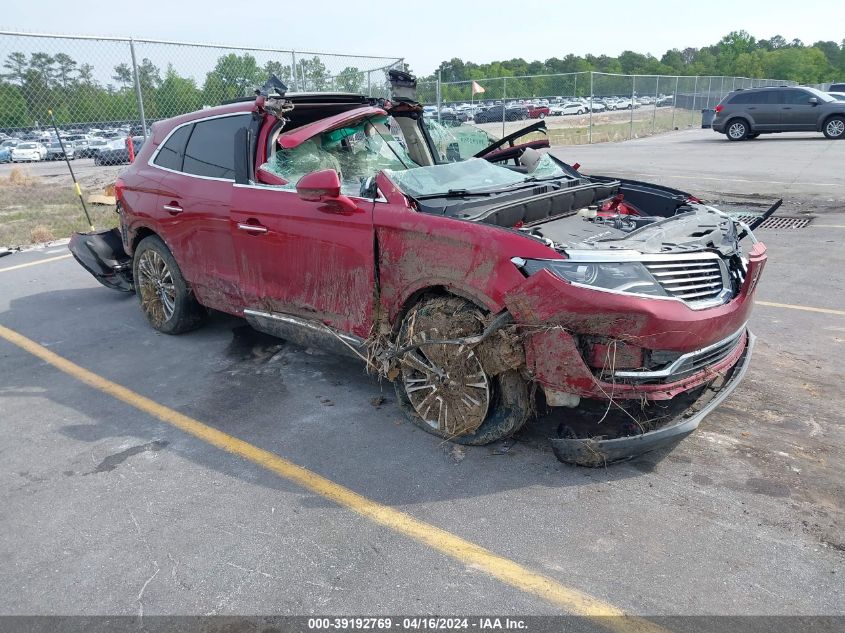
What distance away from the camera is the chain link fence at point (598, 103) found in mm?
27656

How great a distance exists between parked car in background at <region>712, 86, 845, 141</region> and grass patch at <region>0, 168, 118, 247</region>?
19.5 metres

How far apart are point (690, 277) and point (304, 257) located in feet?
7.69

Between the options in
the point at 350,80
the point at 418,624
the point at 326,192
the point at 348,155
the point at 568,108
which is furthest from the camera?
the point at 568,108

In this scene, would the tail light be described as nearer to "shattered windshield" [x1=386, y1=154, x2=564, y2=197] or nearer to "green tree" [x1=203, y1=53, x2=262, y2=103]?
"shattered windshield" [x1=386, y1=154, x2=564, y2=197]

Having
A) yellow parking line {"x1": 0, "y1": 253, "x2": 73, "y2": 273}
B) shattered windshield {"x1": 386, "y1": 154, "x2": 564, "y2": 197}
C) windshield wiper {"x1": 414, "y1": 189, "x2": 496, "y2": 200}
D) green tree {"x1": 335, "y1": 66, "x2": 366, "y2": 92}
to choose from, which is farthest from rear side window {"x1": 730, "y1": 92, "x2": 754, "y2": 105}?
windshield wiper {"x1": 414, "y1": 189, "x2": 496, "y2": 200}

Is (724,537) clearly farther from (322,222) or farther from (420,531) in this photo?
(322,222)

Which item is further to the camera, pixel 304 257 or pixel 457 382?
pixel 304 257

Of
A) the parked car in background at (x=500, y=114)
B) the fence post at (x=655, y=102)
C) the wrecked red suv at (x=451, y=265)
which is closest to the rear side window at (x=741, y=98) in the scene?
the fence post at (x=655, y=102)

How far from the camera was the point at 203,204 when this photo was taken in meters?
5.00

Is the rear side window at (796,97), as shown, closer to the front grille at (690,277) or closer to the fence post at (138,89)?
the fence post at (138,89)

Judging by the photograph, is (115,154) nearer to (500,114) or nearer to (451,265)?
(500,114)

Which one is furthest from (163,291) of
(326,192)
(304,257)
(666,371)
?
(666,371)

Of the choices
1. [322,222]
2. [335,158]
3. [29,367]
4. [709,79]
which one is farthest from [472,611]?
[709,79]

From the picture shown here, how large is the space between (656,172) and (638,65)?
3660 inches
